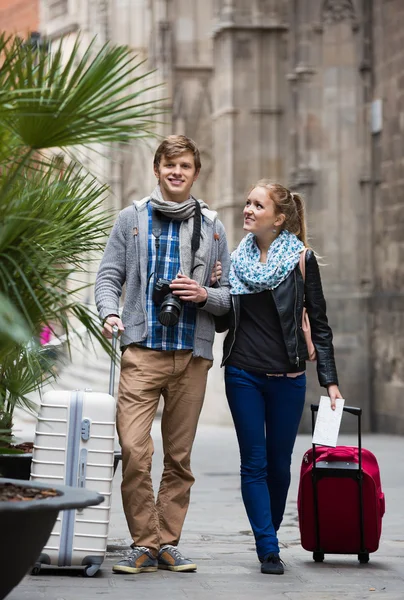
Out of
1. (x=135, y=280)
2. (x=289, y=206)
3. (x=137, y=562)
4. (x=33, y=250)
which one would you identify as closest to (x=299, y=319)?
(x=289, y=206)

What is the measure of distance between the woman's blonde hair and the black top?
404 millimetres

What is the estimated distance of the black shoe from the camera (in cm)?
691

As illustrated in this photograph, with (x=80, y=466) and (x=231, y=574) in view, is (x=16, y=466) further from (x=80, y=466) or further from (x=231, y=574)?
(x=231, y=574)

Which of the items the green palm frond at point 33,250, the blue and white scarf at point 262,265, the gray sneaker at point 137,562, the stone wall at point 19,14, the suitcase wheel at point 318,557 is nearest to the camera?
the green palm frond at point 33,250

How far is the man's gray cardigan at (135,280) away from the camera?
689 cm

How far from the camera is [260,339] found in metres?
7.02

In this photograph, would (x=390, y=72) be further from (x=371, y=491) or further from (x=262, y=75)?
(x=371, y=491)

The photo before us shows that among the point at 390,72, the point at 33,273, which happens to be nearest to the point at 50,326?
the point at 33,273

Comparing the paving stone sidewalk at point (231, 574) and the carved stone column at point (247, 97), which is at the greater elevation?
the carved stone column at point (247, 97)

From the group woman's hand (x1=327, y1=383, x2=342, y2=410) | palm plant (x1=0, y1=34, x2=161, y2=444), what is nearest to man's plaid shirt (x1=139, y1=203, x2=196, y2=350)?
woman's hand (x1=327, y1=383, x2=342, y2=410)

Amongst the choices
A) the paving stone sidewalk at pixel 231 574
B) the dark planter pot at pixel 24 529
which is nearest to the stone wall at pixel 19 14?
the paving stone sidewalk at pixel 231 574

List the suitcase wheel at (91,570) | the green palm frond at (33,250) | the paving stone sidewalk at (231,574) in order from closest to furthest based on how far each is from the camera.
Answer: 1. the green palm frond at (33,250)
2. the paving stone sidewalk at (231,574)
3. the suitcase wheel at (91,570)

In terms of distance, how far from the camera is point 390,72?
58.5 ft

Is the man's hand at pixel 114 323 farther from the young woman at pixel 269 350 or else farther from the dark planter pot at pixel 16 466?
the dark planter pot at pixel 16 466
